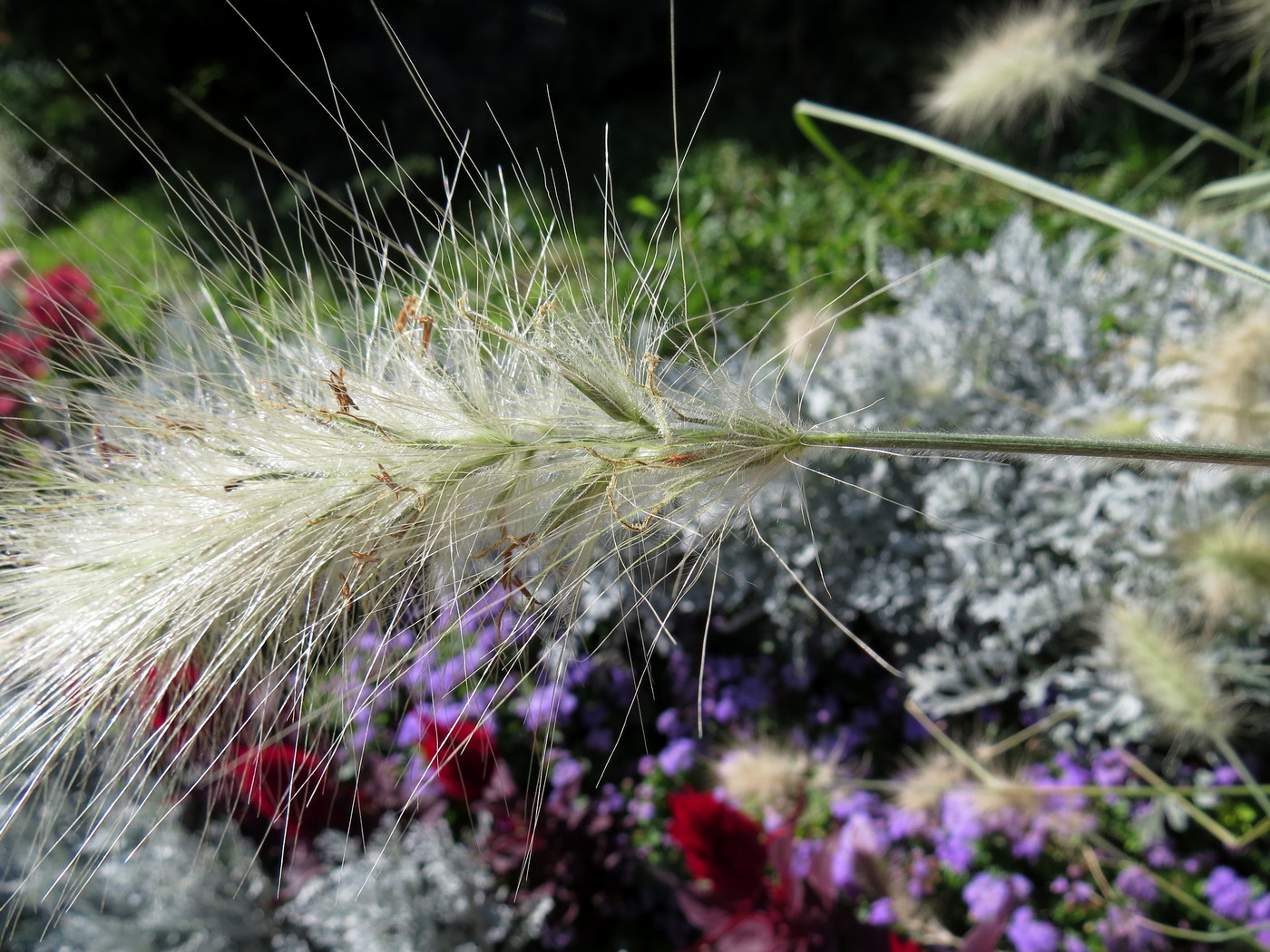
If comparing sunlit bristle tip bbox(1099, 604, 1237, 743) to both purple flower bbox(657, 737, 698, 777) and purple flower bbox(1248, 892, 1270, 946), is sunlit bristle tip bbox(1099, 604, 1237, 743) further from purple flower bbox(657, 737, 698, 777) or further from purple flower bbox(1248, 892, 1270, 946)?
purple flower bbox(657, 737, 698, 777)

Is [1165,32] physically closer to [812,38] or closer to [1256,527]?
[812,38]

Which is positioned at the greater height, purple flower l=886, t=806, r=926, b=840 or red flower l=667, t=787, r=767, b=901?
red flower l=667, t=787, r=767, b=901

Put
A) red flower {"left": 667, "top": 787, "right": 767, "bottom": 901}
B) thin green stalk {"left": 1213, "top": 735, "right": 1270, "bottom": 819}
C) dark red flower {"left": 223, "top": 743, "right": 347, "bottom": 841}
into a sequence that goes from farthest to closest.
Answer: red flower {"left": 667, "top": 787, "right": 767, "bottom": 901} → dark red flower {"left": 223, "top": 743, "right": 347, "bottom": 841} → thin green stalk {"left": 1213, "top": 735, "right": 1270, "bottom": 819}

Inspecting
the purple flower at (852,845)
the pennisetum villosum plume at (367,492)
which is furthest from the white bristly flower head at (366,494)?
the purple flower at (852,845)

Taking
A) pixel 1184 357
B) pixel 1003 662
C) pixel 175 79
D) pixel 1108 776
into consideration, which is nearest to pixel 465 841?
pixel 1003 662

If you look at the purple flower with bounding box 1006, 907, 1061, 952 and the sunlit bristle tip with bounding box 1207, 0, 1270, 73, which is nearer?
the purple flower with bounding box 1006, 907, 1061, 952

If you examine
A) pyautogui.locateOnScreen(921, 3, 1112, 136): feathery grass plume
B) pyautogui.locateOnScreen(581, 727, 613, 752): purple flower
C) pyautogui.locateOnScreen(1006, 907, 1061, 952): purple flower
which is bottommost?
pyautogui.locateOnScreen(1006, 907, 1061, 952): purple flower

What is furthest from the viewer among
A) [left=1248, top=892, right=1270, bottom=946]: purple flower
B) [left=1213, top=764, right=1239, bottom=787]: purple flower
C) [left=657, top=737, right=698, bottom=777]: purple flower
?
[left=657, top=737, right=698, bottom=777]: purple flower

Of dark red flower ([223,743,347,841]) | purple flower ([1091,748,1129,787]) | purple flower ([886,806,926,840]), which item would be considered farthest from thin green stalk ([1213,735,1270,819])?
dark red flower ([223,743,347,841])
